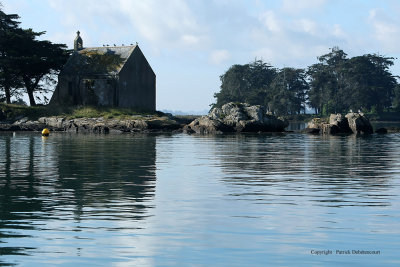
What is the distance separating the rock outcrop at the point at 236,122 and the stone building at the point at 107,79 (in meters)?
12.2

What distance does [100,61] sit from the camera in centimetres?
8881

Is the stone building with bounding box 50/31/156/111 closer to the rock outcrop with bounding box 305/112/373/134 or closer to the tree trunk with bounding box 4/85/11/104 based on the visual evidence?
the tree trunk with bounding box 4/85/11/104

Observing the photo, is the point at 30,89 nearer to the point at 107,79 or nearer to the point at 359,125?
the point at 107,79

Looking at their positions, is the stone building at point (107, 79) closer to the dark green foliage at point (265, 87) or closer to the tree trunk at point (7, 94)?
the tree trunk at point (7, 94)

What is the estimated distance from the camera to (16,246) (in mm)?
12180

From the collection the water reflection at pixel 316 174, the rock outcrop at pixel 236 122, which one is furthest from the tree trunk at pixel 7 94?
the water reflection at pixel 316 174

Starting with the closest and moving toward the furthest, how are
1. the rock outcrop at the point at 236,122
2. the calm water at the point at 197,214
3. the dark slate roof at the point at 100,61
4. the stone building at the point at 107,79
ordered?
the calm water at the point at 197,214
the rock outcrop at the point at 236,122
the stone building at the point at 107,79
the dark slate roof at the point at 100,61

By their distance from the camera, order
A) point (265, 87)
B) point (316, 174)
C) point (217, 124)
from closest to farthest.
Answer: point (316, 174) → point (217, 124) → point (265, 87)

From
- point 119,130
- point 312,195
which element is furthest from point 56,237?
point 119,130

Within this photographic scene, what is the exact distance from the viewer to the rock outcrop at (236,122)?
7719 centimetres

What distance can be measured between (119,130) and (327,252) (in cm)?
6652

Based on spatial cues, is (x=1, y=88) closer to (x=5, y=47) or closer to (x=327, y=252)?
(x=5, y=47)

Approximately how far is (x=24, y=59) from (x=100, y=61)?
9.57m

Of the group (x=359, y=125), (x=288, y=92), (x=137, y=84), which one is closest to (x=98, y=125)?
(x=137, y=84)
